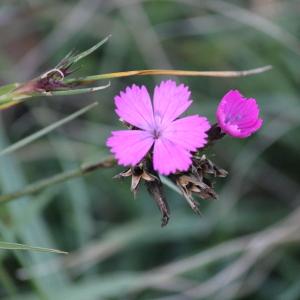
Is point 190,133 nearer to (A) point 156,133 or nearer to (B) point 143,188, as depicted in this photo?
(A) point 156,133

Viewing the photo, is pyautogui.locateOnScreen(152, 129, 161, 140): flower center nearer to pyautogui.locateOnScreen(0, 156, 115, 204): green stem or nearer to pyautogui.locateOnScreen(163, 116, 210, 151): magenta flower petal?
pyautogui.locateOnScreen(163, 116, 210, 151): magenta flower petal

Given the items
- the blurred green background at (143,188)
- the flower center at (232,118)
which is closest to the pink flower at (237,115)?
the flower center at (232,118)

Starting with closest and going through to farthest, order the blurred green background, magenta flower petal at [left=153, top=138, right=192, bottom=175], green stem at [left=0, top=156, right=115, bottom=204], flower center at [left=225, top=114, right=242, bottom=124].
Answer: magenta flower petal at [left=153, top=138, right=192, bottom=175], flower center at [left=225, top=114, right=242, bottom=124], green stem at [left=0, top=156, right=115, bottom=204], the blurred green background

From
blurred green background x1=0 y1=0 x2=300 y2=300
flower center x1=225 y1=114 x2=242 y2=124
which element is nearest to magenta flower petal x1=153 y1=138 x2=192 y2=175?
flower center x1=225 y1=114 x2=242 y2=124

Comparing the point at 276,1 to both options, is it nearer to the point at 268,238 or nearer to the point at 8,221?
the point at 268,238

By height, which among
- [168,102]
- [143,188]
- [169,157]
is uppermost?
[143,188]

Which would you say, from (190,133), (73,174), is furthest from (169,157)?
(73,174)

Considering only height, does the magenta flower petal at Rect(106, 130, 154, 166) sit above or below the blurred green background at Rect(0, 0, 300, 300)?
below
